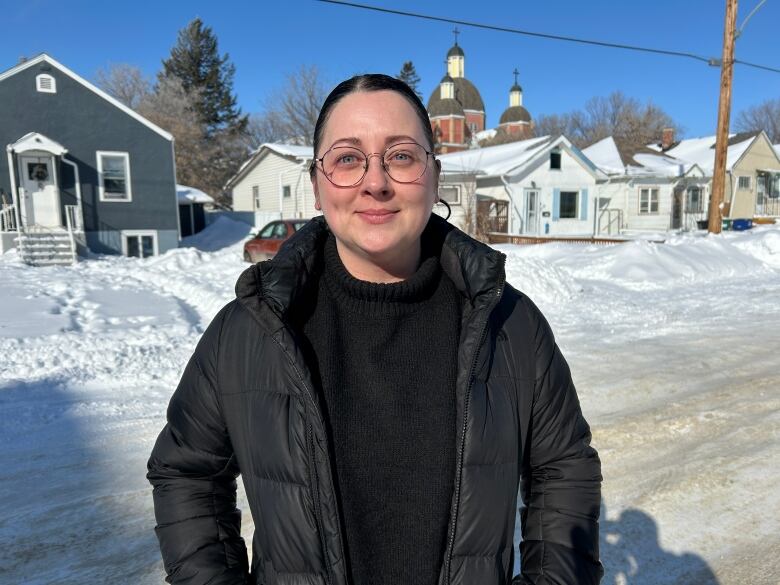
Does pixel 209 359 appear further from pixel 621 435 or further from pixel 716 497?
pixel 621 435

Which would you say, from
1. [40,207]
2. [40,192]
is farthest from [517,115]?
[40,207]

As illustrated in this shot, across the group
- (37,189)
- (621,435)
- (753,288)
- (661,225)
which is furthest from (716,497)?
(661,225)

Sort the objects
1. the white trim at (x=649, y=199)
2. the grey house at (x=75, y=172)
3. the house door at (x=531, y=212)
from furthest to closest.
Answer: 1. the white trim at (x=649, y=199)
2. the house door at (x=531, y=212)
3. the grey house at (x=75, y=172)

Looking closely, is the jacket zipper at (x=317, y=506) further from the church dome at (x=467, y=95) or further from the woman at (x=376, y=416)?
the church dome at (x=467, y=95)

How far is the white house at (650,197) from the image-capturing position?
30.9 m

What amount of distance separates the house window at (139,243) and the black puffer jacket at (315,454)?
792 inches

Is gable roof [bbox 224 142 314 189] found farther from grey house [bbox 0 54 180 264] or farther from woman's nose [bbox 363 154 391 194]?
woman's nose [bbox 363 154 391 194]

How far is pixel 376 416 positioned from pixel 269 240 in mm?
15768

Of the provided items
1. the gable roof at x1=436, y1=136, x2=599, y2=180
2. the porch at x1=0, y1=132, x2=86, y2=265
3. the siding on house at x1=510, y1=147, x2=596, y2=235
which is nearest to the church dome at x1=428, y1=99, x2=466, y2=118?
the gable roof at x1=436, y1=136, x2=599, y2=180

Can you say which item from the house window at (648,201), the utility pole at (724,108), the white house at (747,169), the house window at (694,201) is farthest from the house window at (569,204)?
the white house at (747,169)

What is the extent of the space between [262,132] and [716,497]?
54.2 m

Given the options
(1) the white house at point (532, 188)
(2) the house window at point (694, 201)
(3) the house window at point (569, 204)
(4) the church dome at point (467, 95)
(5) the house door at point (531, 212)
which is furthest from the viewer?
(4) the church dome at point (467, 95)

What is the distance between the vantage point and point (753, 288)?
41.0 feet

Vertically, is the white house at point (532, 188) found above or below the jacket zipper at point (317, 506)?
above
